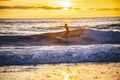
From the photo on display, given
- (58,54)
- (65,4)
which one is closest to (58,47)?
(58,54)

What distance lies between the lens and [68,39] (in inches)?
400

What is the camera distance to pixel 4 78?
6.03m

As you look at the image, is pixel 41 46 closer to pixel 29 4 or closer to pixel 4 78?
pixel 4 78

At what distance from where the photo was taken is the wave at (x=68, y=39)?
975 centimetres

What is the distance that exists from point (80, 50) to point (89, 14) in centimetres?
1070

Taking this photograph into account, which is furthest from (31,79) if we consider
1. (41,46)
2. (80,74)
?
(41,46)

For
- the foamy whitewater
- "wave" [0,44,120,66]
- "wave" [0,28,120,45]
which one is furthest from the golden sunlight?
"wave" [0,44,120,66]

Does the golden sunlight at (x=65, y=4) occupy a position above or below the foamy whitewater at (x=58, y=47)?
above

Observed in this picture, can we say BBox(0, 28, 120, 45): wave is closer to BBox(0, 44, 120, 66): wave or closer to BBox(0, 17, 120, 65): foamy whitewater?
BBox(0, 17, 120, 65): foamy whitewater

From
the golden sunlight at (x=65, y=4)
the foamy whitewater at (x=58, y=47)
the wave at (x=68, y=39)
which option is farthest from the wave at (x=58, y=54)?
the golden sunlight at (x=65, y=4)

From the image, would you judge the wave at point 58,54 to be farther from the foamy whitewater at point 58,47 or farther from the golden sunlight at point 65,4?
the golden sunlight at point 65,4

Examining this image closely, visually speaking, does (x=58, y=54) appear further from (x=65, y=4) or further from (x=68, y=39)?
(x=65, y=4)

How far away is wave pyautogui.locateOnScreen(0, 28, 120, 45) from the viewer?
32.0 ft

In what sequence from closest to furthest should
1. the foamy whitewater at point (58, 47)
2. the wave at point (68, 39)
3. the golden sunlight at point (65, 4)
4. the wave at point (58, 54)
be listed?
the wave at point (58, 54) < the foamy whitewater at point (58, 47) < the wave at point (68, 39) < the golden sunlight at point (65, 4)
